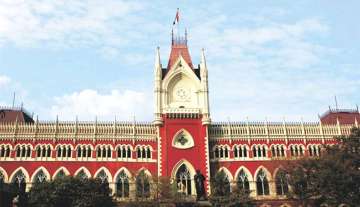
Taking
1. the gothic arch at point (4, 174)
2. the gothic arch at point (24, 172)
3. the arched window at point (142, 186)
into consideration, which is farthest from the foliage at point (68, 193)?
the gothic arch at point (4, 174)

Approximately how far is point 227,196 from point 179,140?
12.5 meters

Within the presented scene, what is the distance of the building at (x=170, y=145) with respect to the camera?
197 ft

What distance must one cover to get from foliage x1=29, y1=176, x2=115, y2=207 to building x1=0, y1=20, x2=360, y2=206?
9369 millimetres

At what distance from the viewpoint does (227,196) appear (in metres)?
52.9

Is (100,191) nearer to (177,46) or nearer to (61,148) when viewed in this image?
(61,148)

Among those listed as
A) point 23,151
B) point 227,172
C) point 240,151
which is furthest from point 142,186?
point 23,151

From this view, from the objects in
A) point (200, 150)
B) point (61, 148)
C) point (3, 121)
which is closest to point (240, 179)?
point (200, 150)

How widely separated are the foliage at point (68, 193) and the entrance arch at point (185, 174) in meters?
13.5

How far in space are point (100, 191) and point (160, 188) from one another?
7.69 metres

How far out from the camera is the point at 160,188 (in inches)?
2089

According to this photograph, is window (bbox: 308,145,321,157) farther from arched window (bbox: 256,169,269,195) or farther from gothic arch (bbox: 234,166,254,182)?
gothic arch (bbox: 234,166,254,182)

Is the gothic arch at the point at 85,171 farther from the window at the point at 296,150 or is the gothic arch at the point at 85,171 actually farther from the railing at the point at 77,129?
the window at the point at 296,150

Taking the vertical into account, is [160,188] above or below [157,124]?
below

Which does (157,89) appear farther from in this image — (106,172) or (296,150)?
(296,150)
